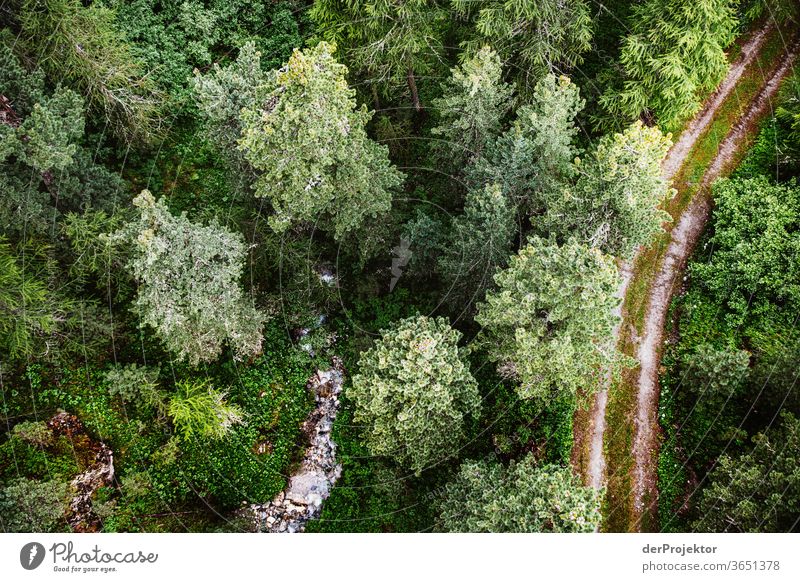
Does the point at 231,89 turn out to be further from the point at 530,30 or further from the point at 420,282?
the point at 530,30

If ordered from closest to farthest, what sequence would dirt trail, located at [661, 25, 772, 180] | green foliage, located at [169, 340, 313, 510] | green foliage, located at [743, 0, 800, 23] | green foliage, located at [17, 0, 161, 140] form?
green foliage, located at [17, 0, 161, 140], green foliage, located at [169, 340, 313, 510], green foliage, located at [743, 0, 800, 23], dirt trail, located at [661, 25, 772, 180]

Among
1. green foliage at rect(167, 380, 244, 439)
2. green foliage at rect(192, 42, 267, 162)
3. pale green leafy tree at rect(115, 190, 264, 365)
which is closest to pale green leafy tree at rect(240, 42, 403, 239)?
green foliage at rect(192, 42, 267, 162)

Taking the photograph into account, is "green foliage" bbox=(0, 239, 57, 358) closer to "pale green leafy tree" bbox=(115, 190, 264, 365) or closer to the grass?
"pale green leafy tree" bbox=(115, 190, 264, 365)

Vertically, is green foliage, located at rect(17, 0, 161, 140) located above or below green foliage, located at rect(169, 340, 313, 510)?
above

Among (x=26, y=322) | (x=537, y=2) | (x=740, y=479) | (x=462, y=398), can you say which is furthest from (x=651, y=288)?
(x=26, y=322)

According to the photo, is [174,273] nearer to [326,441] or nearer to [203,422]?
[203,422]

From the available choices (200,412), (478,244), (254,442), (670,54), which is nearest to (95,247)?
(200,412)
